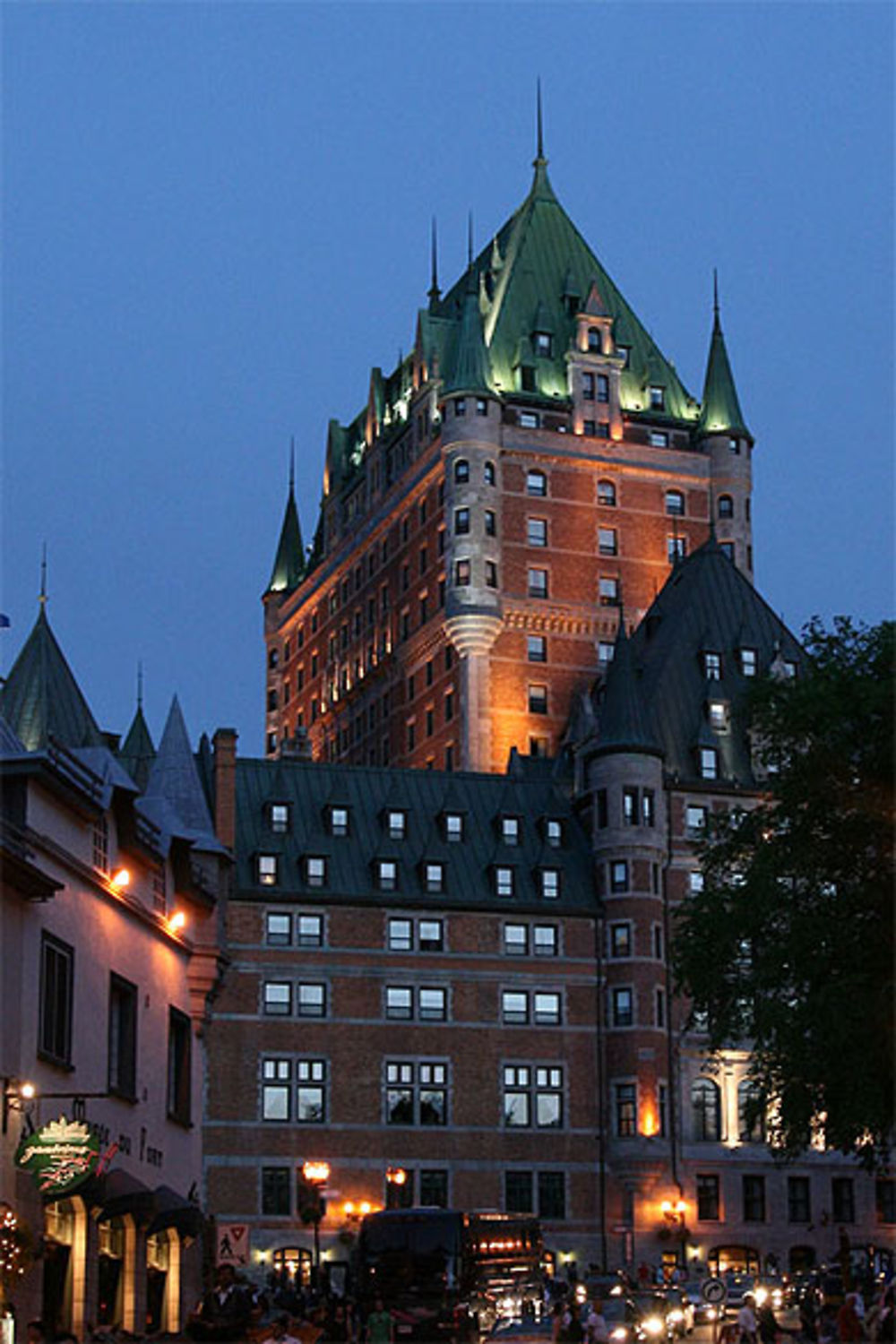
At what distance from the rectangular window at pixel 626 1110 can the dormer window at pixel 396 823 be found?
1388cm

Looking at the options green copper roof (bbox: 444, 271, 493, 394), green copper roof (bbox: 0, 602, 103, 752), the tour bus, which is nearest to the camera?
the tour bus

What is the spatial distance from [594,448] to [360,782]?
3587 centimetres

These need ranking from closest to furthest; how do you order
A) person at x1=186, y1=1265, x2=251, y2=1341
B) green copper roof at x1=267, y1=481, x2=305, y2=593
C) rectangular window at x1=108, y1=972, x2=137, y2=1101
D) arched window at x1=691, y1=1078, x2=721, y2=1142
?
1. person at x1=186, y1=1265, x2=251, y2=1341
2. rectangular window at x1=108, y1=972, x2=137, y2=1101
3. arched window at x1=691, y1=1078, x2=721, y2=1142
4. green copper roof at x1=267, y1=481, x2=305, y2=593

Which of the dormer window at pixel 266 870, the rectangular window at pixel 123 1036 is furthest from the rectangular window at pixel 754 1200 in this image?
the rectangular window at pixel 123 1036

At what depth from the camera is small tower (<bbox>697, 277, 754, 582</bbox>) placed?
132 meters

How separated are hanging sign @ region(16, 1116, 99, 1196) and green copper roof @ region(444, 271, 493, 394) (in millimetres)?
91798

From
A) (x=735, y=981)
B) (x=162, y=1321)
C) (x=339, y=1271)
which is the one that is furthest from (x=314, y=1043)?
(x=162, y=1321)

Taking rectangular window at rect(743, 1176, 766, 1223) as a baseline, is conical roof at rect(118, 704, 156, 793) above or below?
above

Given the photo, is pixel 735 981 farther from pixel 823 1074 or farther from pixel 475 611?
pixel 475 611

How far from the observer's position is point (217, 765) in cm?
9225

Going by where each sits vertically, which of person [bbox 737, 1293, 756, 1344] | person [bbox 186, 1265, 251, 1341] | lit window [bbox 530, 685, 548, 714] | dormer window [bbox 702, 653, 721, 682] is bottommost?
person [bbox 737, 1293, 756, 1344]

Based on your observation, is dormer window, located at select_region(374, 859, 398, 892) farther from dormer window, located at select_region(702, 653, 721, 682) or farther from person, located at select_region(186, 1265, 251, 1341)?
person, located at select_region(186, 1265, 251, 1341)

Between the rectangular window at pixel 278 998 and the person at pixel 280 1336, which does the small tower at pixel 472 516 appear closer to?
the rectangular window at pixel 278 998

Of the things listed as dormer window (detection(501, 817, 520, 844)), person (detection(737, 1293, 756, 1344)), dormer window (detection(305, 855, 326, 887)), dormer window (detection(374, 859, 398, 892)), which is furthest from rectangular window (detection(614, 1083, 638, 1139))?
person (detection(737, 1293, 756, 1344))
